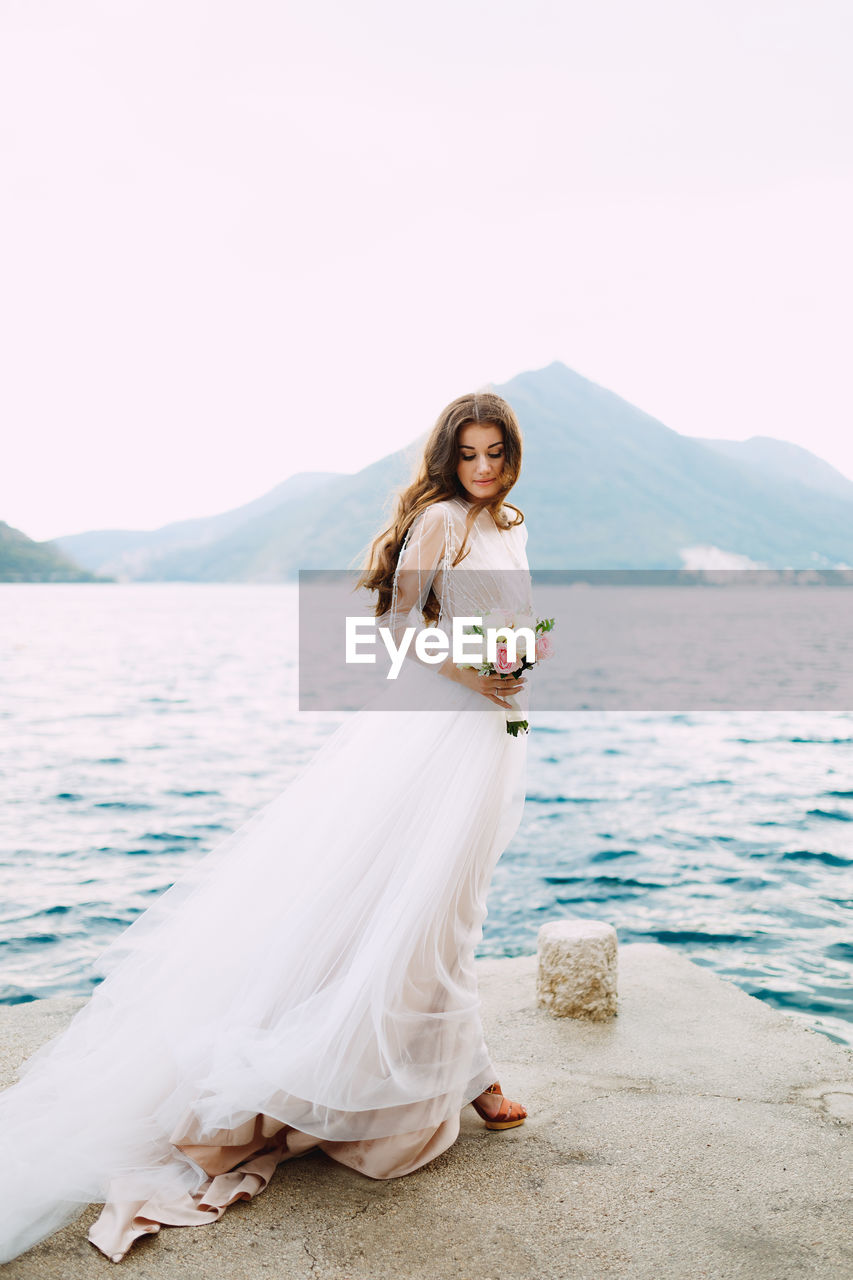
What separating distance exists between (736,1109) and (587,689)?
24.5m

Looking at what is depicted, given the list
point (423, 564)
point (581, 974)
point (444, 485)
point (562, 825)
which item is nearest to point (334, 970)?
point (423, 564)

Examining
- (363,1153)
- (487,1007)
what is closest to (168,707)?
(487,1007)

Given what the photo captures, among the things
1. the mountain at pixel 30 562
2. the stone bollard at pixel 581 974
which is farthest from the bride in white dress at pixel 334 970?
the mountain at pixel 30 562

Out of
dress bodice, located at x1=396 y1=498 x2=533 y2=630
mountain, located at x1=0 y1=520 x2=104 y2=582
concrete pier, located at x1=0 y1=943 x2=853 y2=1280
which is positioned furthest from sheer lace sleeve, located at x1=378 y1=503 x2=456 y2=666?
mountain, located at x1=0 y1=520 x2=104 y2=582

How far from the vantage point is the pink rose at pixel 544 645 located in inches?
124

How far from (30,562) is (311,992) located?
371ft

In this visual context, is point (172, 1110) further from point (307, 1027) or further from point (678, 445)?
point (678, 445)

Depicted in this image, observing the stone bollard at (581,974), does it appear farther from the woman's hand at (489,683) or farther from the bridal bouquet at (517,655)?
the woman's hand at (489,683)

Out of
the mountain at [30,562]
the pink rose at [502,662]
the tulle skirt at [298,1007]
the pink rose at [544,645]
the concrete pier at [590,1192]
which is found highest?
the mountain at [30,562]

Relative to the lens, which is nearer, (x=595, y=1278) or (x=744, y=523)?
(x=595, y=1278)

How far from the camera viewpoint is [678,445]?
572ft

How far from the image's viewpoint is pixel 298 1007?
2914 mm

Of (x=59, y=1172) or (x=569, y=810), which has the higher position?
(x=59, y=1172)

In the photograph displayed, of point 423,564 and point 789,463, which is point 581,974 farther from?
point 789,463
